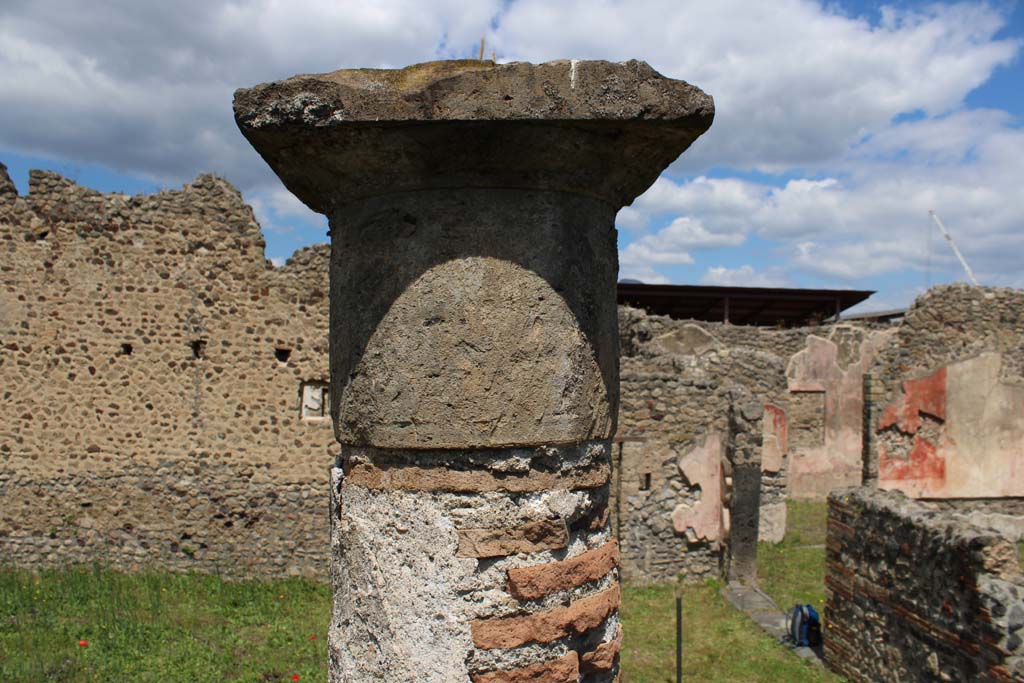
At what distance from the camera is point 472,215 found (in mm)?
2080

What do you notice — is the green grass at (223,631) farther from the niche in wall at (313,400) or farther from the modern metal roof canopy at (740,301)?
the modern metal roof canopy at (740,301)

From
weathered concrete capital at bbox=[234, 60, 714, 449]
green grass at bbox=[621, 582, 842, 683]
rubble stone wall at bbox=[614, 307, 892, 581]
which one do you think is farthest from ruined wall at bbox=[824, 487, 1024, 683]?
weathered concrete capital at bbox=[234, 60, 714, 449]

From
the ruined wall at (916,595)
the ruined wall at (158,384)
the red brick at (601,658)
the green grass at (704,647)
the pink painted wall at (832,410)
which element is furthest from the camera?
the pink painted wall at (832,410)

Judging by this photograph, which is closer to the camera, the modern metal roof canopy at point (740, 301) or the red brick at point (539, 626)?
the red brick at point (539, 626)

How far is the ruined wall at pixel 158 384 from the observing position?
8.76 meters

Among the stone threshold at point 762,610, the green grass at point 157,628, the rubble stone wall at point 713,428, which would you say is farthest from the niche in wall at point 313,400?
the stone threshold at point 762,610

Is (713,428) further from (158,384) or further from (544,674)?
(544,674)

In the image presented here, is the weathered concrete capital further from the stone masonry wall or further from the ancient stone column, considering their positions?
the stone masonry wall

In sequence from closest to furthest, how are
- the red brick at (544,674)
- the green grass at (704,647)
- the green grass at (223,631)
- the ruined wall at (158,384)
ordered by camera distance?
the red brick at (544,674), the green grass at (223,631), the green grass at (704,647), the ruined wall at (158,384)

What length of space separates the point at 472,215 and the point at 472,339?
0.33m

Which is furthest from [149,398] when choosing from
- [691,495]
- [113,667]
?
[691,495]

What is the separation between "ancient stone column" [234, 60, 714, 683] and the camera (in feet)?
6.38

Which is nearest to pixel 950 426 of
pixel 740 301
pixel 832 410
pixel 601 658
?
pixel 832 410

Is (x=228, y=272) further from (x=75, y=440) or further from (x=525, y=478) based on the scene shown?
(x=525, y=478)
